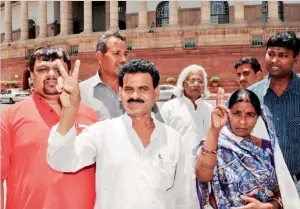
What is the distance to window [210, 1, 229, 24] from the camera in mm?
41750

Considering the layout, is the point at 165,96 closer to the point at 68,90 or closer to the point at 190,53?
the point at 190,53

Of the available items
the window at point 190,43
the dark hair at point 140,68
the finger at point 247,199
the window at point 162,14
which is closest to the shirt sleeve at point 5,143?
the dark hair at point 140,68

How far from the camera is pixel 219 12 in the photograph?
138ft

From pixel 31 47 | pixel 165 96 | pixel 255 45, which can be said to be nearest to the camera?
pixel 165 96

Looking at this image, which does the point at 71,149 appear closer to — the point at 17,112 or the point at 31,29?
the point at 17,112

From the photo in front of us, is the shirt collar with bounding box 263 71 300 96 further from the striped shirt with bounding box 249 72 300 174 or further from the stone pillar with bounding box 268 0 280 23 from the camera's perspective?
the stone pillar with bounding box 268 0 280 23

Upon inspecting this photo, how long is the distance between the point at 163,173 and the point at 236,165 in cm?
89

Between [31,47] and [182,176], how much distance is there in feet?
149

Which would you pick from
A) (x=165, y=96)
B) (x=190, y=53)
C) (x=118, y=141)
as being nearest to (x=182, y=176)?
(x=118, y=141)

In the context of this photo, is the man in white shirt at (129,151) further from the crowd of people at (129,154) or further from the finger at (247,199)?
the finger at (247,199)

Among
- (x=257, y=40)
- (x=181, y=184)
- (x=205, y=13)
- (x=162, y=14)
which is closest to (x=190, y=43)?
(x=205, y=13)

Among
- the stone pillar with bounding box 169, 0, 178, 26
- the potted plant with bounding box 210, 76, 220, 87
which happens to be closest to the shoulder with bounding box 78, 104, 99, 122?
the potted plant with bounding box 210, 76, 220, 87

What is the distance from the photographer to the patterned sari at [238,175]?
3885mm

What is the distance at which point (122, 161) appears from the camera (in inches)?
131
